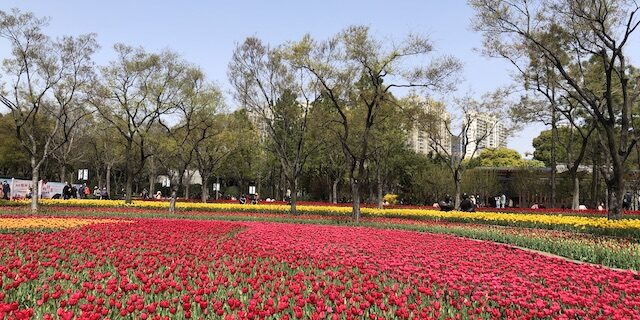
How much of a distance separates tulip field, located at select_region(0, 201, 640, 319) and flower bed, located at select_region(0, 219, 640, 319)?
2 cm

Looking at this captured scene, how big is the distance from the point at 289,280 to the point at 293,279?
0.27 m

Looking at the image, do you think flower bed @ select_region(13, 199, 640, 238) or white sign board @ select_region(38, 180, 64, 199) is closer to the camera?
flower bed @ select_region(13, 199, 640, 238)

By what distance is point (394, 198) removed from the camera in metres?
49.4

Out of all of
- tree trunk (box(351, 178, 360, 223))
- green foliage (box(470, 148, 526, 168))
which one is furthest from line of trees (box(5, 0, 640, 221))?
green foliage (box(470, 148, 526, 168))

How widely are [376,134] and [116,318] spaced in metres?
30.1

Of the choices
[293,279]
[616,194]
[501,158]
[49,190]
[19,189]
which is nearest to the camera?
[293,279]

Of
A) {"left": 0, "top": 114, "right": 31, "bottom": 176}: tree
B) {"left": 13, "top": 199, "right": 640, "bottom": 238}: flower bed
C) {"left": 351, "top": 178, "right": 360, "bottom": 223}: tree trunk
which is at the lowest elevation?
{"left": 13, "top": 199, "right": 640, "bottom": 238}: flower bed

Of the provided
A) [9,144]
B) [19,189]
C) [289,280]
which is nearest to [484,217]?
[289,280]

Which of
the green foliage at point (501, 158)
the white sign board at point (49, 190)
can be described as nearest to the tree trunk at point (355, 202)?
the white sign board at point (49, 190)

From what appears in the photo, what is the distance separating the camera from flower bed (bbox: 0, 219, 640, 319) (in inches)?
195

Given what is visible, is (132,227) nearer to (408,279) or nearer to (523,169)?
(408,279)

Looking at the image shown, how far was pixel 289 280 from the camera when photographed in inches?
252

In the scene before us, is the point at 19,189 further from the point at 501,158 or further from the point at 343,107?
the point at 501,158

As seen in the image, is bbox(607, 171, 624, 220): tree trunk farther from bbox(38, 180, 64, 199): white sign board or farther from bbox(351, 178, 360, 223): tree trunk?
bbox(38, 180, 64, 199): white sign board
